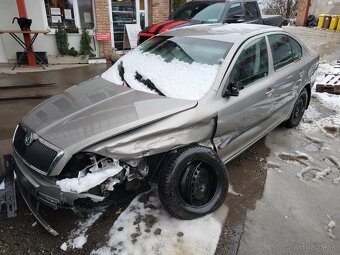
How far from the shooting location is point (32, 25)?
27.8ft

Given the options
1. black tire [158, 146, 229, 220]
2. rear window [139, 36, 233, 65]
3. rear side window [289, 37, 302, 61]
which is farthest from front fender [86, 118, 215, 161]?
rear side window [289, 37, 302, 61]

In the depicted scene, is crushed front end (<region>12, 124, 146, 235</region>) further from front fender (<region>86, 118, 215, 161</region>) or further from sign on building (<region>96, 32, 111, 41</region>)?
sign on building (<region>96, 32, 111, 41</region>)

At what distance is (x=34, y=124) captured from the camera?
273cm

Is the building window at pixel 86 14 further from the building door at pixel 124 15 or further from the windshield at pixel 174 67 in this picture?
the windshield at pixel 174 67

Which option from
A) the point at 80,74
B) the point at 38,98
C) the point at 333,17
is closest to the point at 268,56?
the point at 38,98

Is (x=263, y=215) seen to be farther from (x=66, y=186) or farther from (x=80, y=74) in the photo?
(x=80, y=74)

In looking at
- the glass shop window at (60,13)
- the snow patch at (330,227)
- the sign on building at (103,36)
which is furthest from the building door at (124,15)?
the snow patch at (330,227)

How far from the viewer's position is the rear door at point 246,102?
305cm

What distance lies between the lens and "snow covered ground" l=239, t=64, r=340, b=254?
2.67m

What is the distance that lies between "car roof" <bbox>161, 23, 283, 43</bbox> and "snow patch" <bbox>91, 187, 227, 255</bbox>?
6.09ft

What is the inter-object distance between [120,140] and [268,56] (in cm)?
226

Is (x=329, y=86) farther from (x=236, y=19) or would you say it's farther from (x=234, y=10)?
(x=234, y=10)

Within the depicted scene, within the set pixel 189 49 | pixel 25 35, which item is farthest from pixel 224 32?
pixel 25 35

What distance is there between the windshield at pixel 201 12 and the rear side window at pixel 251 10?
42.3 inches
